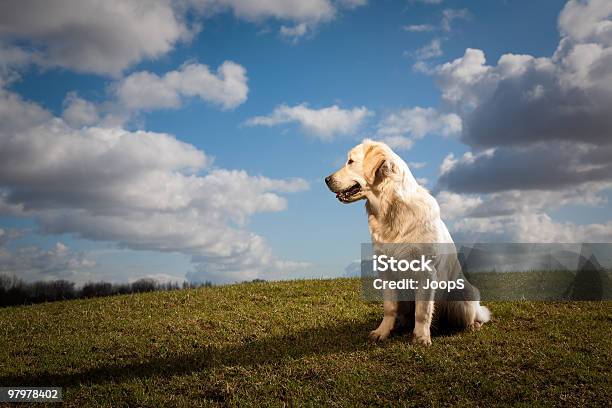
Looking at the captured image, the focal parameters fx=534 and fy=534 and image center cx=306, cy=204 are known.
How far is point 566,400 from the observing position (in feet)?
20.2

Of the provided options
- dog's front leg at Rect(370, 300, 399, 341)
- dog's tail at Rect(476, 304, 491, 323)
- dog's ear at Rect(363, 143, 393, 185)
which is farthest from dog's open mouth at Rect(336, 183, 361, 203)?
dog's tail at Rect(476, 304, 491, 323)

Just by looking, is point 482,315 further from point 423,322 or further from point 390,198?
point 390,198

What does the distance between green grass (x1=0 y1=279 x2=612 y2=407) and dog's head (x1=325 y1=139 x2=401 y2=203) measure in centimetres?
234

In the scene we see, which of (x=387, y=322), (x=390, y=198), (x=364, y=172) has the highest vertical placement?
(x=364, y=172)

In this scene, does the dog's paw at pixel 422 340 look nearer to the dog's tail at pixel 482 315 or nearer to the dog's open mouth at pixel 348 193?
the dog's tail at pixel 482 315

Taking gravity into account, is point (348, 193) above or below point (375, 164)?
below

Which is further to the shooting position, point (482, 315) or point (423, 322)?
point (482, 315)

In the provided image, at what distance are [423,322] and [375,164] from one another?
97.0 inches

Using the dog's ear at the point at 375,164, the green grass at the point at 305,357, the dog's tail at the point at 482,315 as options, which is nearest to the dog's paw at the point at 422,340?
the green grass at the point at 305,357

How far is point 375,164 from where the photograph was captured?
7578 millimetres

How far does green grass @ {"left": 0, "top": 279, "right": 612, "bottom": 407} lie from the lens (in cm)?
652

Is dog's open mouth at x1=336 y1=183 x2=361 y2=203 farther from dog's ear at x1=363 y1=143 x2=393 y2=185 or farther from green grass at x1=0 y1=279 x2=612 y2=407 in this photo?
green grass at x1=0 y1=279 x2=612 y2=407

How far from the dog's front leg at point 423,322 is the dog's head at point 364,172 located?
1.78 metres

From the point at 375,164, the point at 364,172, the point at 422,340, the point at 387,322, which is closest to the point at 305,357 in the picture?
the point at 387,322
